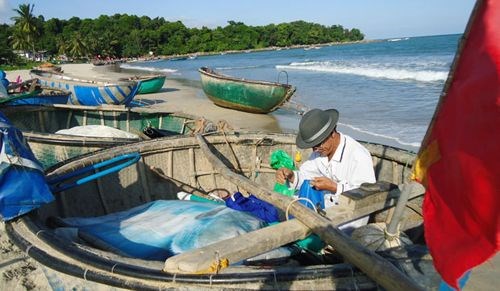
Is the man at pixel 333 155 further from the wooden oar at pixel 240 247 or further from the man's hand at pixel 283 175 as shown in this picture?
the wooden oar at pixel 240 247

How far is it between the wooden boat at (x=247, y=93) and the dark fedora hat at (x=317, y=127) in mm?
10956

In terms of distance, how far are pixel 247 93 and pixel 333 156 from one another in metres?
11.5

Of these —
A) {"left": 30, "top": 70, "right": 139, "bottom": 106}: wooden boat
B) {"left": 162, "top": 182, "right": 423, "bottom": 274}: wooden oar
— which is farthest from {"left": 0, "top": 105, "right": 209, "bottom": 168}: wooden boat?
{"left": 162, "top": 182, "right": 423, "bottom": 274}: wooden oar

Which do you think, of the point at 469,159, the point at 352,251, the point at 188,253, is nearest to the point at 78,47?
the point at 188,253

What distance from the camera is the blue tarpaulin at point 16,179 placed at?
2.60 meters

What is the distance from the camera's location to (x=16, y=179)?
2621 millimetres

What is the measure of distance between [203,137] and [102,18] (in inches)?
4381

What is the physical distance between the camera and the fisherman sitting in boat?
3.32m

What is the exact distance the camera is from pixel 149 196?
4.86 metres

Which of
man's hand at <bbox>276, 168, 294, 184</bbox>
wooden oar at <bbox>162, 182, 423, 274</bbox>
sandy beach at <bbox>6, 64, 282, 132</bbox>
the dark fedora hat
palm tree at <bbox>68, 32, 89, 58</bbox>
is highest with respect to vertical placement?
palm tree at <bbox>68, 32, 89, 58</bbox>

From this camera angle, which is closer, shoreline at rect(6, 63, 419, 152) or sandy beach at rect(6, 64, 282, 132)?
shoreline at rect(6, 63, 419, 152)

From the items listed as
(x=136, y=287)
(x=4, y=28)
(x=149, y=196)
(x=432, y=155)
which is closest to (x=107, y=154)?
(x=149, y=196)

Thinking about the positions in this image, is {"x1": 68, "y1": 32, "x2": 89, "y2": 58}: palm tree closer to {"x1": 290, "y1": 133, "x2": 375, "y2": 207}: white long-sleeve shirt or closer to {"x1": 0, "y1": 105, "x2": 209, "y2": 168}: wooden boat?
{"x1": 0, "y1": 105, "x2": 209, "y2": 168}: wooden boat

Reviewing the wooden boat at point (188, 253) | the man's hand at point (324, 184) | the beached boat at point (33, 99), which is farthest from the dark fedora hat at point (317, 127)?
the beached boat at point (33, 99)
